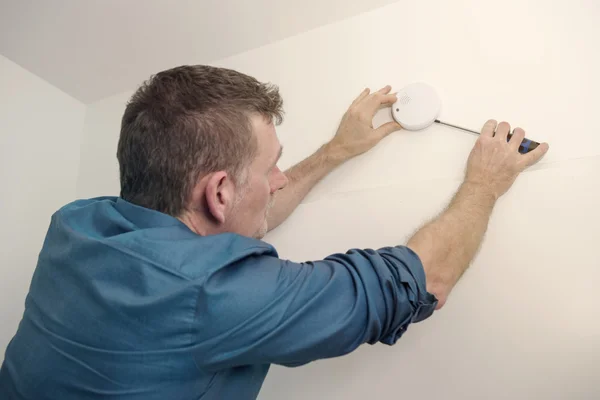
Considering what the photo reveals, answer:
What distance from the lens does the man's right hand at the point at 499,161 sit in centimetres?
81

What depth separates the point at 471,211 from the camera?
0.79 m

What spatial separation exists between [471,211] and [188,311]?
0.56 metres

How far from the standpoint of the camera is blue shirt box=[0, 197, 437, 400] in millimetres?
557

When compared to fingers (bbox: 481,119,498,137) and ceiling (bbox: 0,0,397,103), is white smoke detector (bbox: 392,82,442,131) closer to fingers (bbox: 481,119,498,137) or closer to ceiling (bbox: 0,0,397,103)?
fingers (bbox: 481,119,498,137)

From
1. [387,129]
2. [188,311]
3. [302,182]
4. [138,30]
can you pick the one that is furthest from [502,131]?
[138,30]

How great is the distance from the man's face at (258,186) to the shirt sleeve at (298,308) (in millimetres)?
137

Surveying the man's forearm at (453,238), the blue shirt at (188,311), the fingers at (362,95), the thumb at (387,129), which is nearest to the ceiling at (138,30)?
the fingers at (362,95)

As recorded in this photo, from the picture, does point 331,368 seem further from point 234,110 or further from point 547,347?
point 234,110

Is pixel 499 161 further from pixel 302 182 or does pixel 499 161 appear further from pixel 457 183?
pixel 302 182

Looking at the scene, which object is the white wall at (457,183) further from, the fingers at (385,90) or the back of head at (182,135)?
the back of head at (182,135)

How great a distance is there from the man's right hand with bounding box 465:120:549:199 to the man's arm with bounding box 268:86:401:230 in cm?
21

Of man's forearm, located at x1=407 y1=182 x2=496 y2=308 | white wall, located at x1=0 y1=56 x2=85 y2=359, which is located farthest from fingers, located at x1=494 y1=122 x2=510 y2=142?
white wall, located at x1=0 y1=56 x2=85 y2=359

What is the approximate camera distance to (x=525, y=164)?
0.81 metres

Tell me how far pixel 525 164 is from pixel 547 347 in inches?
13.9
